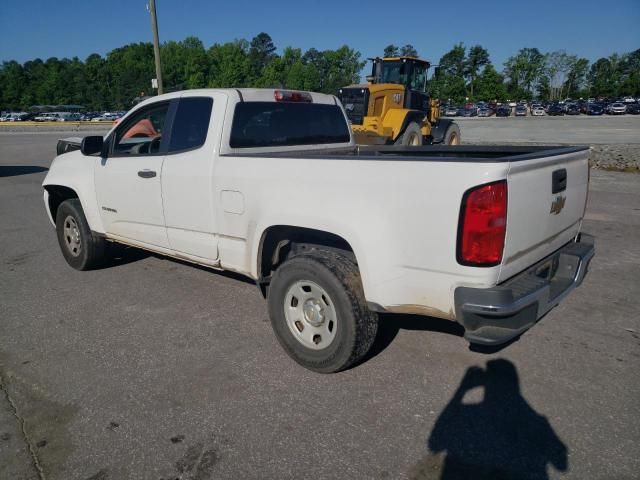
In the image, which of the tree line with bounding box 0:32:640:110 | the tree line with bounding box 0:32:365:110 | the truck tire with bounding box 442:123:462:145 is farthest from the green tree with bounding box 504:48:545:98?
the truck tire with bounding box 442:123:462:145

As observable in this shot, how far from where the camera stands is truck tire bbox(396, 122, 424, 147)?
13734mm

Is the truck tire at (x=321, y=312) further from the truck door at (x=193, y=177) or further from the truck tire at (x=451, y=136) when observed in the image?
the truck tire at (x=451, y=136)

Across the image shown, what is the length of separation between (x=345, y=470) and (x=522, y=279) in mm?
1490

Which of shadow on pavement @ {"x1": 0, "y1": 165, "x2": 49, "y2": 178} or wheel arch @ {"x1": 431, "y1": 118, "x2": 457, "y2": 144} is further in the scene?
wheel arch @ {"x1": 431, "y1": 118, "x2": 457, "y2": 144}

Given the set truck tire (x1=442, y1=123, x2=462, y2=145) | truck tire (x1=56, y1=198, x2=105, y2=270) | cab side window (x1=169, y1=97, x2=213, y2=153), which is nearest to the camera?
A: cab side window (x1=169, y1=97, x2=213, y2=153)

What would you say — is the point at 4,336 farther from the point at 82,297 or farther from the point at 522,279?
the point at 522,279

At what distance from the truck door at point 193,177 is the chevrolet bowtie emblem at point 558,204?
2.38 meters

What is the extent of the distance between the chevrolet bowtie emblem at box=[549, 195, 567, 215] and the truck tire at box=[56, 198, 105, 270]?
14.5 ft

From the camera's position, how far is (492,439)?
268cm

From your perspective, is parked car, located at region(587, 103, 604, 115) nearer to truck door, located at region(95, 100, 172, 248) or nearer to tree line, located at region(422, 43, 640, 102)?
tree line, located at region(422, 43, 640, 102)

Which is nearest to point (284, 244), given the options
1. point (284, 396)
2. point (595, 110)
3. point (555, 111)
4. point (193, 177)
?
point (193, 177)

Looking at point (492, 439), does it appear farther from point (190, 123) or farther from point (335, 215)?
point (190, 123)

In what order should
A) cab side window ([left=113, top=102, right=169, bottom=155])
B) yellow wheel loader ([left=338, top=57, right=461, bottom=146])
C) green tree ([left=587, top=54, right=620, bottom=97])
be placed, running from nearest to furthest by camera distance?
cab side window ([left=113, top=102, right=169, bottom=155])
yellow wheel loader ([left=338, top=57, right=461, bottom=146])
green tree ([left=587, top=54, right=620, bottom=97])

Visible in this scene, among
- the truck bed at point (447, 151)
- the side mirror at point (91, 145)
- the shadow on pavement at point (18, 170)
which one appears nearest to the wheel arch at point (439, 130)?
the truck bed at point (447, 151)
